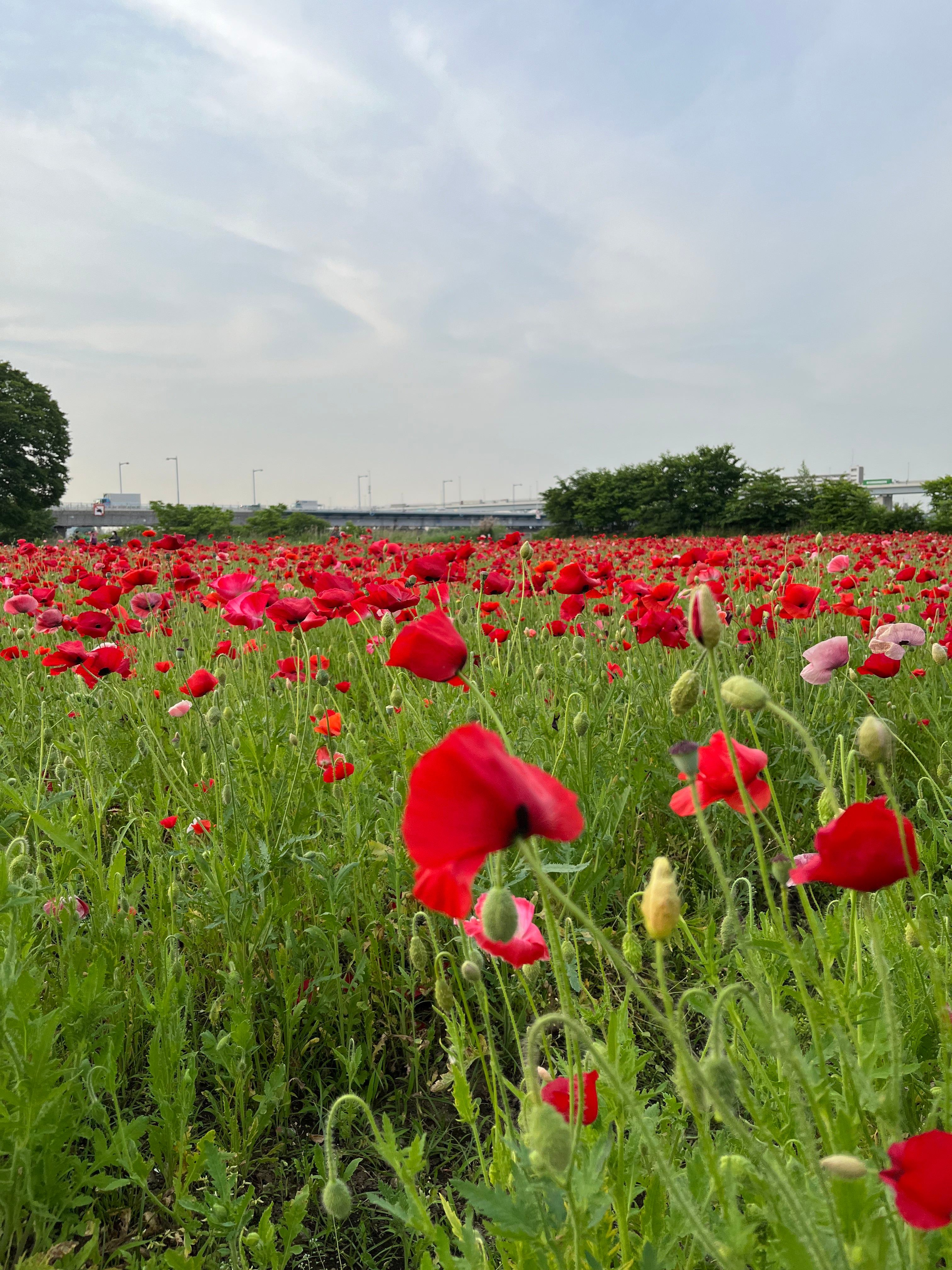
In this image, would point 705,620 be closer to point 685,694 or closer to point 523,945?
point 685,694

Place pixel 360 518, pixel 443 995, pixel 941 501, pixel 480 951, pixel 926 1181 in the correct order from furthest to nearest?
pixel 360 518, pixel 941 501, pixel 480 951, pixel 443 995, pixel 926 1181

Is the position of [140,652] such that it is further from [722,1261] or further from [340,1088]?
[722,1261]

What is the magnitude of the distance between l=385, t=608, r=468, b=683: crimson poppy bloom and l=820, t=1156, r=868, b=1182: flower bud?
2.34ft

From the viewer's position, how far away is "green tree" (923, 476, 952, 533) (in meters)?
22.7

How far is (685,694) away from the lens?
1.07m

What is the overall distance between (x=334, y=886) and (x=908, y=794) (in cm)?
226

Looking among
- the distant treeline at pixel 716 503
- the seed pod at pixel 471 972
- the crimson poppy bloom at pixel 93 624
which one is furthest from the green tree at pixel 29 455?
the seed pod at pixel 471 972

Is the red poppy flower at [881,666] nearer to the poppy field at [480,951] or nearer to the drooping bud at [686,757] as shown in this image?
the poppy field at [480,951]

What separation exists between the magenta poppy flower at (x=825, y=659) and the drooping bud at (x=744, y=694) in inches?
24.1

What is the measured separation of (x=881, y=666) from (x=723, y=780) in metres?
1.01

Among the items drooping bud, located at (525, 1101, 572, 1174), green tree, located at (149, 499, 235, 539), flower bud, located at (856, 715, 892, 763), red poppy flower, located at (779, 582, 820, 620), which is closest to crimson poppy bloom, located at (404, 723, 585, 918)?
drooping bud, located at (525, 1101, 572, 1174)

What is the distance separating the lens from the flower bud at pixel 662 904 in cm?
69

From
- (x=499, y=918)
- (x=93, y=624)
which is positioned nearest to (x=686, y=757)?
(x=499, y=918)

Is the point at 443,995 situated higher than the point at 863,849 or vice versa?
the point at 863,849
